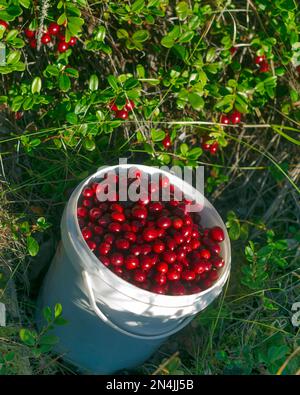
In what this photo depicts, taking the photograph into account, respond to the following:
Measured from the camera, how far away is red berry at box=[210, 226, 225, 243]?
1980 mm

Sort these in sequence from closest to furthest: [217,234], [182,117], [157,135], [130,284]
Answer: [130,284] → [217,234] → [157,135] → [182,117]

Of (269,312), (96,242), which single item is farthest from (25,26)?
(269,312)

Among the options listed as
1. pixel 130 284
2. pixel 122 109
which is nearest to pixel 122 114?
pixel 122 109

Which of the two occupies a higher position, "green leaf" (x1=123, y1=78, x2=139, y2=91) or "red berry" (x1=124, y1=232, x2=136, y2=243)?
"green leaf" (x1=123, y1=78, x2=139, y2=91)

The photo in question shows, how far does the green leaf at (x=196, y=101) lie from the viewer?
217 centimetres

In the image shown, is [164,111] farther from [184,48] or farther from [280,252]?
[280,252]

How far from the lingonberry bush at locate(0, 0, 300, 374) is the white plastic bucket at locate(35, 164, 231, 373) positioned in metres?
0.12

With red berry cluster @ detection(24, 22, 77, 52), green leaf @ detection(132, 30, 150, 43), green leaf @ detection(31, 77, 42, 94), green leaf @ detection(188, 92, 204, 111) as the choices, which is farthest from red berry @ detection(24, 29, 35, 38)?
green leaf @ detection(188, 92, 204, 111)

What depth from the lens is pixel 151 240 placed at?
1.92m

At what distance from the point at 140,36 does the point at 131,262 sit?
0.84 metres

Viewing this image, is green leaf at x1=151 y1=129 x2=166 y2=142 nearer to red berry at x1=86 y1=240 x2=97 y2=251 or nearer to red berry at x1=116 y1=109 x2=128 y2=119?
red berry at x1=116 y1=109 x2=128 y2=119

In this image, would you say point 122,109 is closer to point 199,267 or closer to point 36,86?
point 36,86

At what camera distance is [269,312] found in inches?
86.7

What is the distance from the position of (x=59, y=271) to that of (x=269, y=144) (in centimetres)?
103
